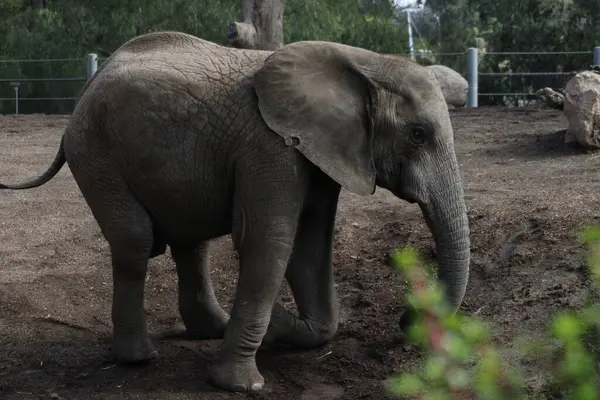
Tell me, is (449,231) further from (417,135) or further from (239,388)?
(239,388)

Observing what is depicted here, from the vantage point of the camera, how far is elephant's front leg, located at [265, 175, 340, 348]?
5.87m

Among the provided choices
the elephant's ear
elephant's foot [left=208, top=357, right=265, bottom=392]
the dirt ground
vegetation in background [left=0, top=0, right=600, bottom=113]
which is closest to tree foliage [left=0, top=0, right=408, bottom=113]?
vegetation in background [left=0, top=0, right=600, bottom=113]

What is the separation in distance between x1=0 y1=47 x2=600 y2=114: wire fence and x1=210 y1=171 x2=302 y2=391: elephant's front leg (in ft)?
45.2

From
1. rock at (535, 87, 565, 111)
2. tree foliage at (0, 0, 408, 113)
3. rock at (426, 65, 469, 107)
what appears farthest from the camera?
tree foliage at (0, 0, 408, 113)

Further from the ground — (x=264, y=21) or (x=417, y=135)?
(x=264, y=21)

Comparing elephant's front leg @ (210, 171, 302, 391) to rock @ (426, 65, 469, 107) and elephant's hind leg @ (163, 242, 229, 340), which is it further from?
rock @ (426, 65, 469, 107)

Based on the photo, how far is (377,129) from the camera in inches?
210

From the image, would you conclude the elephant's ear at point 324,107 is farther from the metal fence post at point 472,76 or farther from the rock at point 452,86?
the metal fence post at point 472,76

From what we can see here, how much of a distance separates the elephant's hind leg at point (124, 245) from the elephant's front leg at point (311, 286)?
2.44ft

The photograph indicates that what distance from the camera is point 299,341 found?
6.03 meters

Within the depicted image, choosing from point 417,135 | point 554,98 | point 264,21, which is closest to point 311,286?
point 417,135

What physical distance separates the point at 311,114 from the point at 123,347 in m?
1.70

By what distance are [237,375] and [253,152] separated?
115cm

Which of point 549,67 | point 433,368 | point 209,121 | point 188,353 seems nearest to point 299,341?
point 188,353
